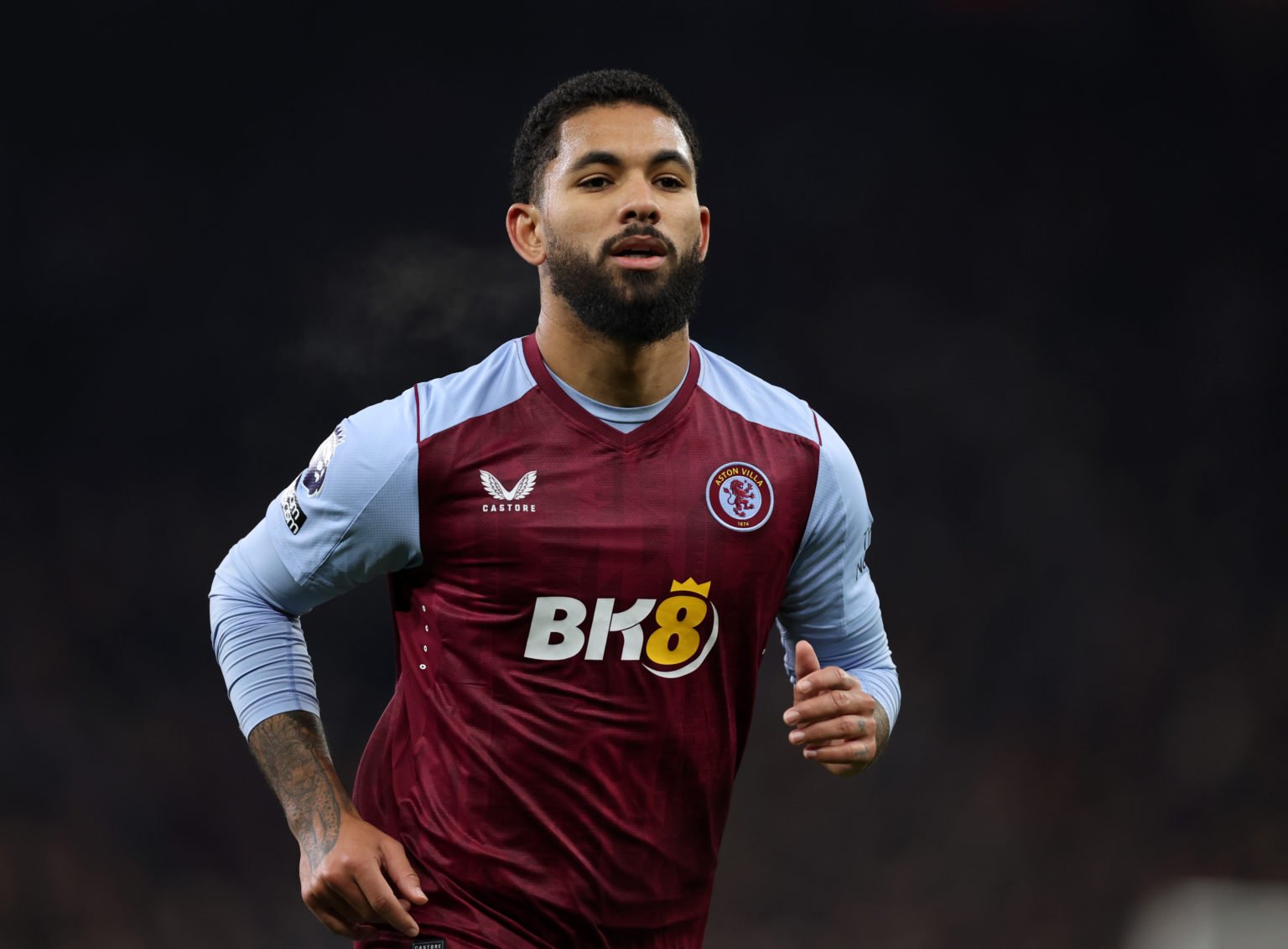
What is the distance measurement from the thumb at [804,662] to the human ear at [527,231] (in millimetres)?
838

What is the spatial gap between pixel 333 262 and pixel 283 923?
7.74 feet

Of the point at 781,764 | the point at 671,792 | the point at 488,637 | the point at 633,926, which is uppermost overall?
the point at 488,637

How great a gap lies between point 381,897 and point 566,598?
56 cm

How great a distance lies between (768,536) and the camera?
8.59 ft

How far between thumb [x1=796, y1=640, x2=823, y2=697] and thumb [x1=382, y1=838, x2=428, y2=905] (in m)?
0.69

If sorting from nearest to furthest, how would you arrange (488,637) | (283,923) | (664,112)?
(488,637) → (664,112) → (283,923)

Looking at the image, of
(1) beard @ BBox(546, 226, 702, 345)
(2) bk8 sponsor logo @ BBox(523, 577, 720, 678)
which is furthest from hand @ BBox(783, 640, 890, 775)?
(1) beard @ BBox(546, 226, 702, 345)

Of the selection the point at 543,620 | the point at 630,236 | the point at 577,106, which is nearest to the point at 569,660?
the point at 543,620

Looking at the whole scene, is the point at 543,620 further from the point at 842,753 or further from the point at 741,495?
the point at 842,753

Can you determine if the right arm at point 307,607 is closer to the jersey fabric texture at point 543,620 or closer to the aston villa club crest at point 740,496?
the jersey fabric texture at point 543,620

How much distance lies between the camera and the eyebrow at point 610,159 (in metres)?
2.61

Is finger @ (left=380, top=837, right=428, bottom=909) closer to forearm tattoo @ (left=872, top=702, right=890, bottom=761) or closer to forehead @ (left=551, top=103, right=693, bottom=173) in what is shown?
forearm tattoo @ (left=872, top=702, right=890, bottom=761)

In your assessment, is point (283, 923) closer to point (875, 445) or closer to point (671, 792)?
point (875, 445)

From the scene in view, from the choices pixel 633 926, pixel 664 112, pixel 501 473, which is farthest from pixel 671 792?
pixel 664 112
